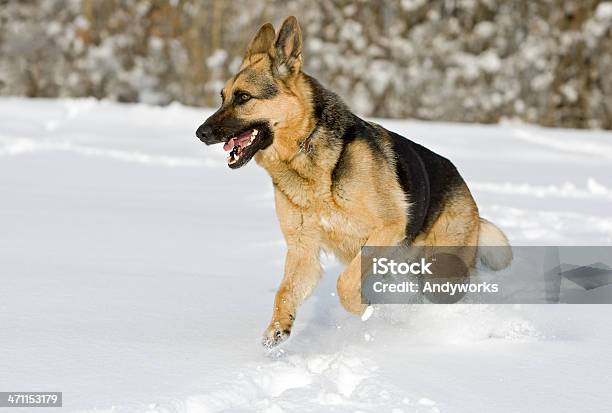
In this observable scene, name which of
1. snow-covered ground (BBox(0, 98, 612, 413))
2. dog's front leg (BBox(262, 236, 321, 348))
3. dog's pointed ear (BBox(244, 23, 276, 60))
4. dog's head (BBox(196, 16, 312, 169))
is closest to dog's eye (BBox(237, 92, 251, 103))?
dog's head (BBox(196, 16, 312, 169))

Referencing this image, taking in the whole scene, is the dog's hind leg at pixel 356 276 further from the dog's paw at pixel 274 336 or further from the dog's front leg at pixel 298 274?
the dog's paw at pixel 274 336

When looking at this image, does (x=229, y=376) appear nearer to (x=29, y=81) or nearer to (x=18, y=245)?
(x=18, y=245)

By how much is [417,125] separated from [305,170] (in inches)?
425

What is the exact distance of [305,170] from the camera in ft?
12.9

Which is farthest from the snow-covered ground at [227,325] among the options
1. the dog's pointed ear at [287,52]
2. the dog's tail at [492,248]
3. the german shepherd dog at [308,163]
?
the dog's pointed ear at [287,52]

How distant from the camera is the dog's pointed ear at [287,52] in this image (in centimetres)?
412

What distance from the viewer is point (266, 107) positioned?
13.2 feet

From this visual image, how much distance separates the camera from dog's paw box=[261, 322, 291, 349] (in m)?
3.49

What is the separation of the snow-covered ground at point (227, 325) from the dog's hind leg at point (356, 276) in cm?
17

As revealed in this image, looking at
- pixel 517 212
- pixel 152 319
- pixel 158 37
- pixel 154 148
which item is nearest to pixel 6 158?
pixel 154 148

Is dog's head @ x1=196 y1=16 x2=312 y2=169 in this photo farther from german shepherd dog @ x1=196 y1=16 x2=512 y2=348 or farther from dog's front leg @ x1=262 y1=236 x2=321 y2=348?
dog's front leg @ x1=262 y1=236 x2=321 y2=348

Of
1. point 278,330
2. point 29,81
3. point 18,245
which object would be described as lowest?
point 29,81

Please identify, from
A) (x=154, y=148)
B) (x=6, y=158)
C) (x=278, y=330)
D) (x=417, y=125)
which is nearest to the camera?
(x=278, y=330)

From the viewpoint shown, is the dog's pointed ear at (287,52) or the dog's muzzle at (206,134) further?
the dog's pointed ear at (287,52)
